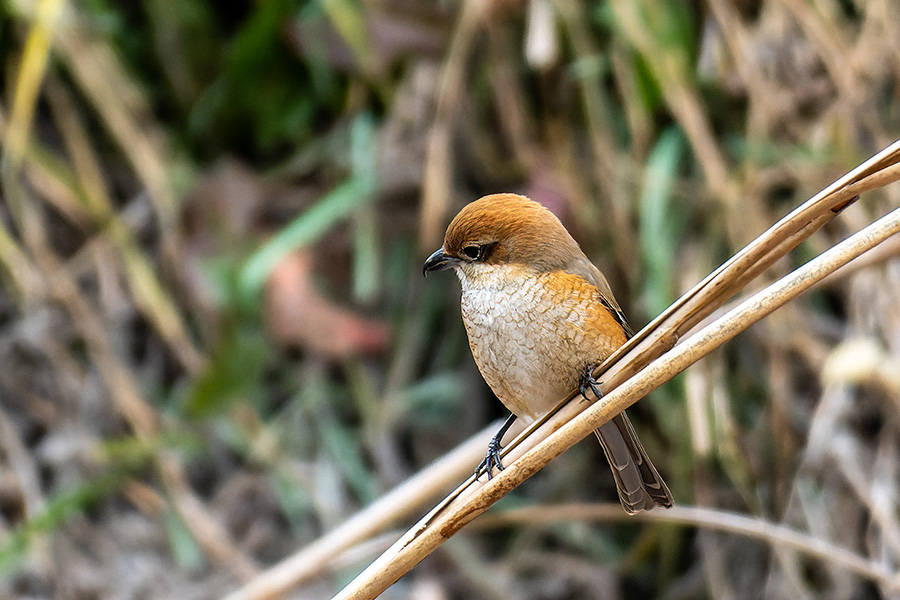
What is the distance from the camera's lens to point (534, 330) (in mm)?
1479

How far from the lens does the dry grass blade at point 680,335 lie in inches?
34.8

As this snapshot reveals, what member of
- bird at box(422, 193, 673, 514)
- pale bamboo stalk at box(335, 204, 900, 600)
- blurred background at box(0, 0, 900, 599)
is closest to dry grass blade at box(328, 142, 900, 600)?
pale bamboo stalk at box(335, 204, 900, 600)

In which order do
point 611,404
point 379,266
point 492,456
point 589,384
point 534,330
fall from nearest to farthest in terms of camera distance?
point 611,404 < point 589,384 < point 534,330 < point 492,456 < point 379,266

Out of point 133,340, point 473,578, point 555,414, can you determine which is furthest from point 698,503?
point 133,340

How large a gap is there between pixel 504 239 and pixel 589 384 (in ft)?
0.88

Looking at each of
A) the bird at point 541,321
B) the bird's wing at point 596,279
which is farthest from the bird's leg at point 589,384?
the bird's wing at point 596,279

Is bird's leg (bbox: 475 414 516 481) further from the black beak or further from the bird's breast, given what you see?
the black beak

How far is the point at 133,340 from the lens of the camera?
126 inches

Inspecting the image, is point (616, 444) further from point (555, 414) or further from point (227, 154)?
point (227, 154)

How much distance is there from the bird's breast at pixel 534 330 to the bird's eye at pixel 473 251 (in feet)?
0.18

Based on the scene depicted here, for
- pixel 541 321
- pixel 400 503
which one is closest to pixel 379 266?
pixel 400 503

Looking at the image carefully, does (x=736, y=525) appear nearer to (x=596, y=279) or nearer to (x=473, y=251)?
(x=596, y=279)

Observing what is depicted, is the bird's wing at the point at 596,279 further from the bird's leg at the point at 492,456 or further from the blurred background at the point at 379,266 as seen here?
the blurred background at the point at 379,266

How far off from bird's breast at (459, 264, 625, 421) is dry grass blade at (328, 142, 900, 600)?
39 centimetres
